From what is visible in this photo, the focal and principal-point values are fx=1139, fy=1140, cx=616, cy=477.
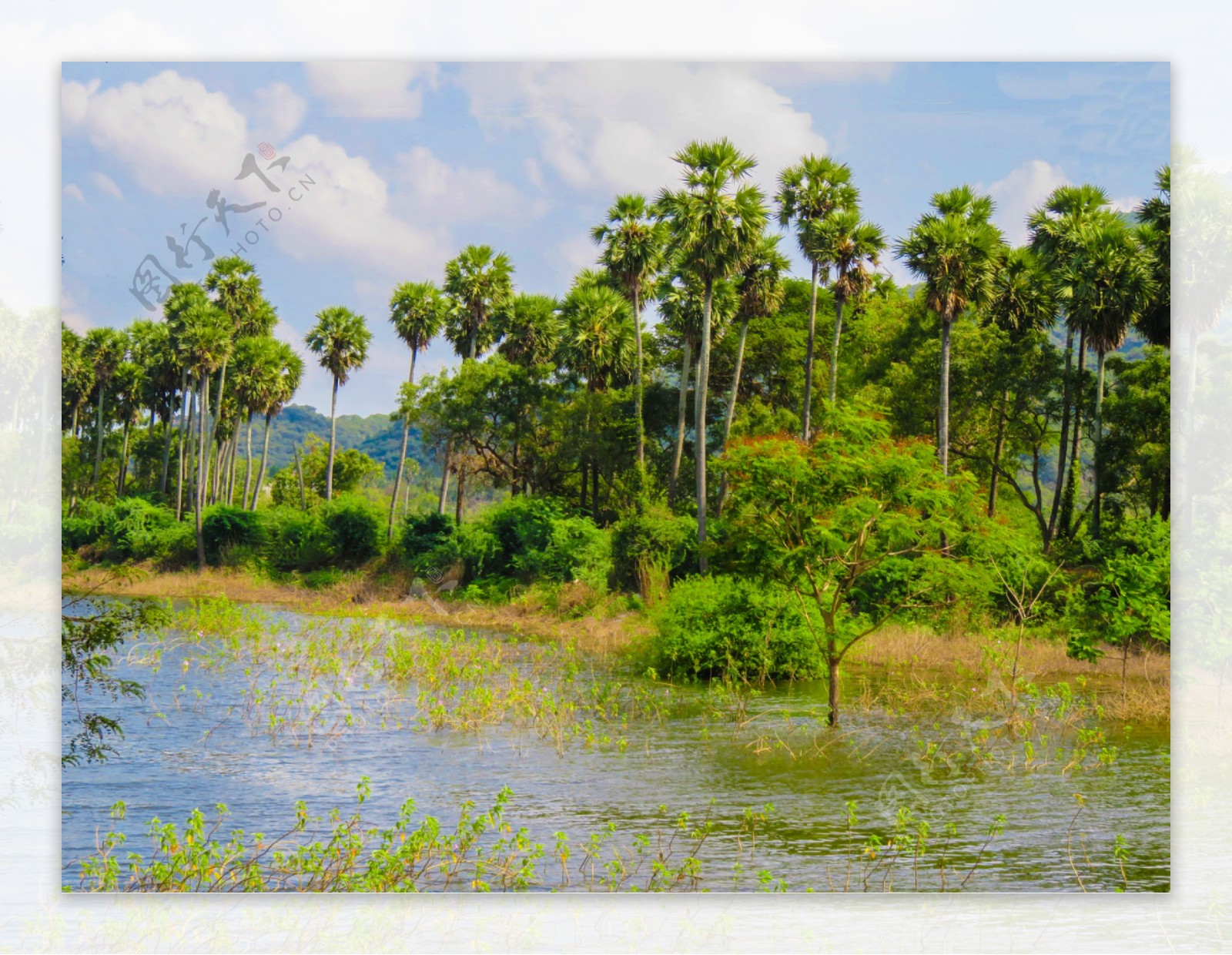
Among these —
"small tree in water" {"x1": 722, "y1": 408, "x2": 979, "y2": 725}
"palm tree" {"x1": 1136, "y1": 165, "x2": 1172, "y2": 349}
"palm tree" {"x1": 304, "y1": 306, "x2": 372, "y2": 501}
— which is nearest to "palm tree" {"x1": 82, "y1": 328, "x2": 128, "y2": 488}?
"small tree in water" {"x1": 722, "y1": 408, "x2": 979, "y2": 725}

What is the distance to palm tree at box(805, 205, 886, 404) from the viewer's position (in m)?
22.8

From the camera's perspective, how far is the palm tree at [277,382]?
27172 millimetres

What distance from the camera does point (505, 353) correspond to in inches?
1292

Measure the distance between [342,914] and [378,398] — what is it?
1931 centimetres

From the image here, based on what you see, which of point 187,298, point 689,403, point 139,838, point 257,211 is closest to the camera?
point 139,838

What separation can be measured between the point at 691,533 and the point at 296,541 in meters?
10.5

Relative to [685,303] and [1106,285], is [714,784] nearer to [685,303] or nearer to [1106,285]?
[1106,285]

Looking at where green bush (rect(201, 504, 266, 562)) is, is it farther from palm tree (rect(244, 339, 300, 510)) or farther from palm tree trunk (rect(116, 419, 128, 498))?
palm tree trunk (rect(116, 419, 128, 498))

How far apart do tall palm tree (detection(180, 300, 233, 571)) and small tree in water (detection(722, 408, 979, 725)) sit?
814 centimetres

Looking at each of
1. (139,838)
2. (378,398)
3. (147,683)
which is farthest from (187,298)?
(139,838)

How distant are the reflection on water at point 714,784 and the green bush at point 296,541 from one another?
40.9ft

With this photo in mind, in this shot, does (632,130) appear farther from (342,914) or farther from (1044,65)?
(342,914)

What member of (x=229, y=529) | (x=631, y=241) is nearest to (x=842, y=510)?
(x=631, y=241)

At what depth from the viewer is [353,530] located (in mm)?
29797
